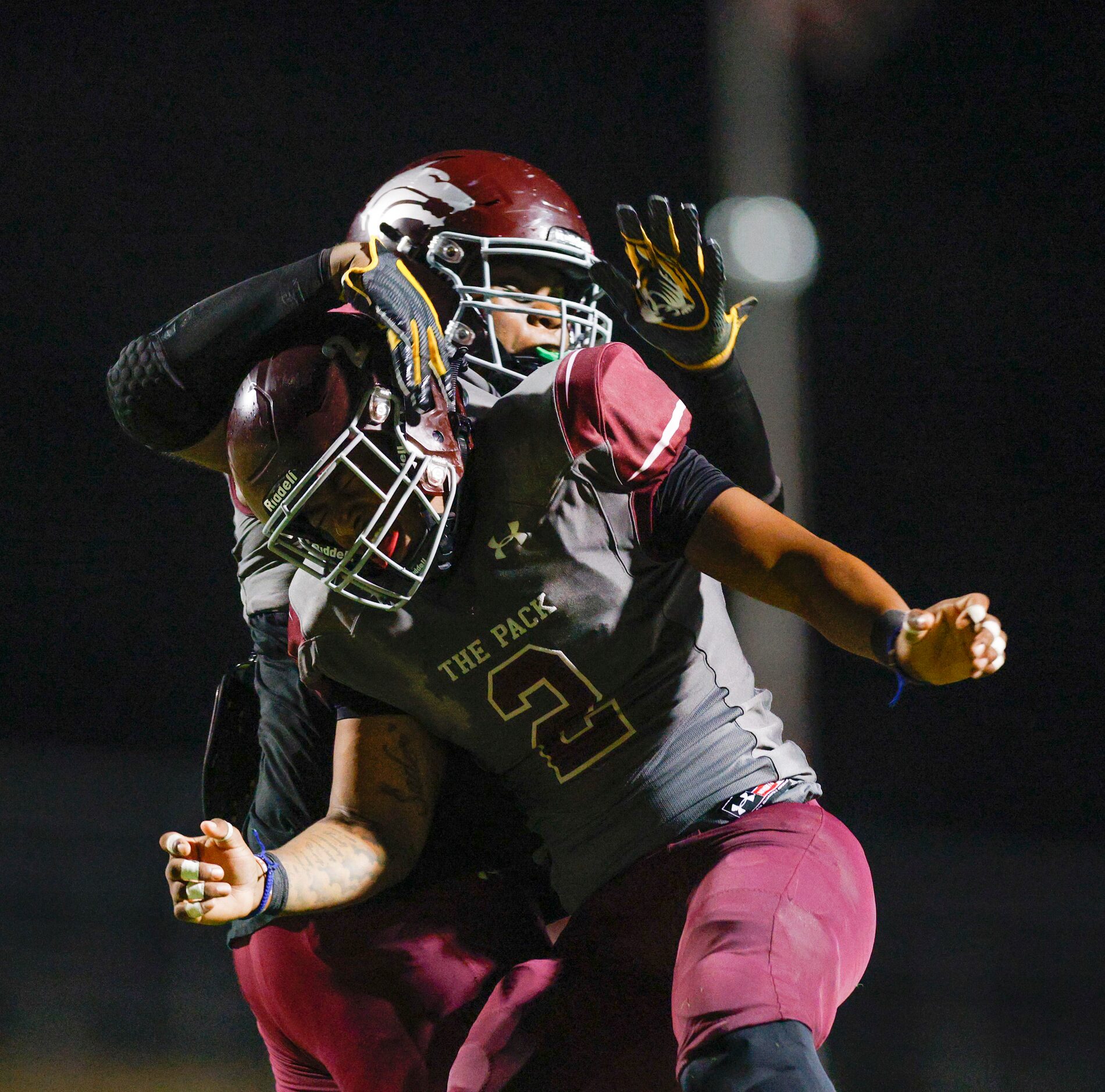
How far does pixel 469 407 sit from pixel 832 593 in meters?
0.61

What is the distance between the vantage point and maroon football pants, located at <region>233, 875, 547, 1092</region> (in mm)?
1887

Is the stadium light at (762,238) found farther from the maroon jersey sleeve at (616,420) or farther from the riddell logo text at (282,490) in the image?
the riddell logo text at (282,490)

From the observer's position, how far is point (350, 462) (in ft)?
5.68

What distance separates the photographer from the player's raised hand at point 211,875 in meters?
1.52

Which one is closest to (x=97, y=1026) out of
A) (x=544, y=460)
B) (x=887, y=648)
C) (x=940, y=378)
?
(x=544, y=460)

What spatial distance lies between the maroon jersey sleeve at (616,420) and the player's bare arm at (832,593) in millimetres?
99

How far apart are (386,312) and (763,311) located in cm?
387

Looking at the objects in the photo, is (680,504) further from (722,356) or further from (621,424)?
(722,356)

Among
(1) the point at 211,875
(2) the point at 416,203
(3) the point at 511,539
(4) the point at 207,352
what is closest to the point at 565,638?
(3) the point at 511,539

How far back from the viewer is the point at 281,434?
1761 millimetres

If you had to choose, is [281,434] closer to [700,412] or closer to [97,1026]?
[700,412]

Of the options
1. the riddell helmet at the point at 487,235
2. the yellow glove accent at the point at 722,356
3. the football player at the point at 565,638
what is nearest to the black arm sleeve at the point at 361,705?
the football player at the point at 565,638

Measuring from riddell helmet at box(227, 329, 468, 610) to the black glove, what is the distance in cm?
63

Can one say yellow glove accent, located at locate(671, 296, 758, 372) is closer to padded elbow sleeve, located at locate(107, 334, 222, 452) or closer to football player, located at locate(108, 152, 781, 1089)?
football player, located at locate(108, 152, 781, 1089)
